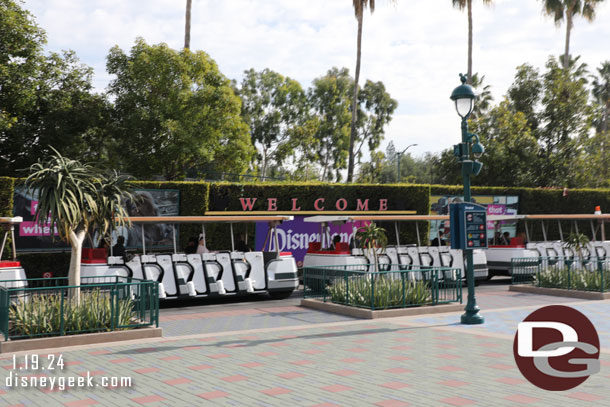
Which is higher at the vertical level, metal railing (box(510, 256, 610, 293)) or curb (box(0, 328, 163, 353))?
metal railing (box(510, 256, 610, 293))

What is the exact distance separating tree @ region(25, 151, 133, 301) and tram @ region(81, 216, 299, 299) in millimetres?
3073

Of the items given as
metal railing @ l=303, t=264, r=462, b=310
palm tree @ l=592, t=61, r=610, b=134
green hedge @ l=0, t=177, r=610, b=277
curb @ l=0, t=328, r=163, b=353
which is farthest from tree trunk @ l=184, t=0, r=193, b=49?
palm tree @ l=592, t=61, r=610, b=134

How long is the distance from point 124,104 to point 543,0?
28.6m

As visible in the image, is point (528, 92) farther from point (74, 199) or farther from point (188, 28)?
point (74, 199)

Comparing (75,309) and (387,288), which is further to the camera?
(387,288)

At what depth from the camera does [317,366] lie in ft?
27.9

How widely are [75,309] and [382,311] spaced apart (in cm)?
584

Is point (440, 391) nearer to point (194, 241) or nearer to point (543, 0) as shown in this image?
point (194, 241)

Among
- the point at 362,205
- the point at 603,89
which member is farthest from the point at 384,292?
the point at 603,89

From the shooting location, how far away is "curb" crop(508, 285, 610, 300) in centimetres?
1626

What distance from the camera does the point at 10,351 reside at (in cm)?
950

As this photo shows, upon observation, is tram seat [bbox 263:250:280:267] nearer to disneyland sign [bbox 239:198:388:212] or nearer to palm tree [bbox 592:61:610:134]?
disneyland sign [bbox 239:198:388:212]

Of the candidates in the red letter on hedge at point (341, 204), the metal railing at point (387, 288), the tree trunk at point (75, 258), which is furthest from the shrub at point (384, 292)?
the red letter on hedge at point (341, 204)

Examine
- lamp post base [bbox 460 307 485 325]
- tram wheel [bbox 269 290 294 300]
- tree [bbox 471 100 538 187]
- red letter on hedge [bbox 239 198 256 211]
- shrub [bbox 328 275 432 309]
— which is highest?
tree [bbox 471 100 538 187]
